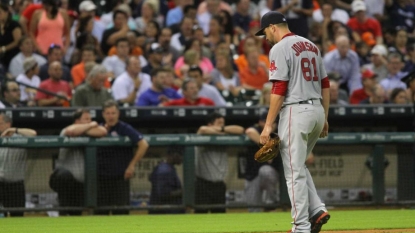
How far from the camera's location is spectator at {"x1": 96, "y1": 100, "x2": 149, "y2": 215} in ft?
38.9

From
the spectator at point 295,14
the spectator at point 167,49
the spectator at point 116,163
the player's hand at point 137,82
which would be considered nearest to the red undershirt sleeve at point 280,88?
the spectator at point 116,163

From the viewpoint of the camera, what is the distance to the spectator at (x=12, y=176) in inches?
457

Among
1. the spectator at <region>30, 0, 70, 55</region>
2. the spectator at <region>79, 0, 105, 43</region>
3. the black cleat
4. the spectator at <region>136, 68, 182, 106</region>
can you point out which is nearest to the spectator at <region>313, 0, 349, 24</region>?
the spectator at <region>79, 0, 105, 43</region>

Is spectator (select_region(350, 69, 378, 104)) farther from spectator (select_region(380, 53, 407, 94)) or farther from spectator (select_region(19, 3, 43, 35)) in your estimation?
spectator (select_region(19, 3, 43, 35))

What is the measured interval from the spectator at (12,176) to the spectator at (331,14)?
7308mm

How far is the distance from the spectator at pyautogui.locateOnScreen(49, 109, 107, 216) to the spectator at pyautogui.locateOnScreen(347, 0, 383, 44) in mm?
7131

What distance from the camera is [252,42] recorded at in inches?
596

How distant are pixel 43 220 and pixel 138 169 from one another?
151 centimetres

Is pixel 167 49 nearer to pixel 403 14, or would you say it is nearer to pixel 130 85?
pixel 130 85

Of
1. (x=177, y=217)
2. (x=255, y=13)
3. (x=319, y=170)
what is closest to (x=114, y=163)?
(x=177, y=217)

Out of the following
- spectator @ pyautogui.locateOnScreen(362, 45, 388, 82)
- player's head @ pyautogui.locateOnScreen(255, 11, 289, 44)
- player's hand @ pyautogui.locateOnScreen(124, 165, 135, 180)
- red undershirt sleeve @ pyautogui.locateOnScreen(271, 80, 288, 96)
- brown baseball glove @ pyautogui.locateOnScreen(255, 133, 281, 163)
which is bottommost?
player's hand @ pyautogui.locateOnScreen(124, 165, 135, 180)

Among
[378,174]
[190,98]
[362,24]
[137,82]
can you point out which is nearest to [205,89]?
[190,98]

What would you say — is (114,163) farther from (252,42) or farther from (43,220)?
(252,42)

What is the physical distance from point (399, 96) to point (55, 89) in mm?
4989
